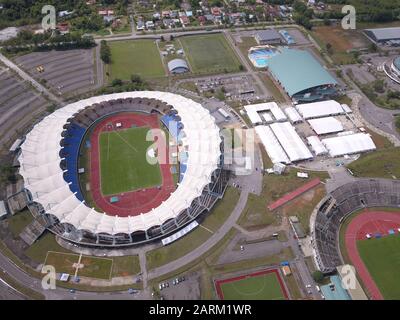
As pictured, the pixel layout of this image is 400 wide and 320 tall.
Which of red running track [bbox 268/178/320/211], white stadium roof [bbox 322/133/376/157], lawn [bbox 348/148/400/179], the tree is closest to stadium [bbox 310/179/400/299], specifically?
the tree

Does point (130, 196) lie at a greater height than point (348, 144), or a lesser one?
lesser

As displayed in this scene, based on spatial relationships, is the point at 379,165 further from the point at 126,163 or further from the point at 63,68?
the point at 63,68

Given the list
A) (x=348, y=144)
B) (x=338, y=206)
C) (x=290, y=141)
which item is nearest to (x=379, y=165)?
(x=348, y=144)

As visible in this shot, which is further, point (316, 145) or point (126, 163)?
point (316, 145)

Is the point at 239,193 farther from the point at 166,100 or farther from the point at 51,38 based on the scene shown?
the point at 51,38
